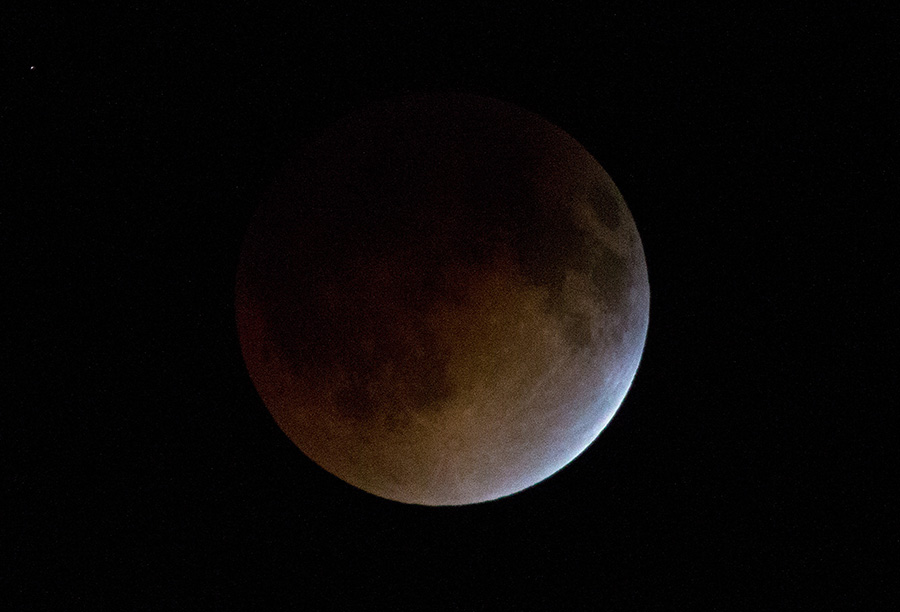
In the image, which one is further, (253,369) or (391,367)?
(253,369)

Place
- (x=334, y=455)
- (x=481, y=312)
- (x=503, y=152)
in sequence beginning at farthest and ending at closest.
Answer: (x=334, y=455)
(x=503, y=152)
(x=481, y=312)

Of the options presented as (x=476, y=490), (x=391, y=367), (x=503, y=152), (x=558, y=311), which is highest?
(x=503, y=152)

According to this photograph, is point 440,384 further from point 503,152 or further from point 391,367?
point 503,152

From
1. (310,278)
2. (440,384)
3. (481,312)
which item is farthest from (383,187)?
(440,384)

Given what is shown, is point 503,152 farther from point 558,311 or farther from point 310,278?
point 310,278

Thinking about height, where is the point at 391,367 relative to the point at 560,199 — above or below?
below

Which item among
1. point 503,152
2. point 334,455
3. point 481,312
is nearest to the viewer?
point 481,312
